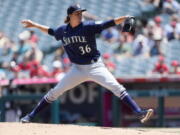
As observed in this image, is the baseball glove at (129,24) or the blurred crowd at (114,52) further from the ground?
the baseball glove at (129,24)

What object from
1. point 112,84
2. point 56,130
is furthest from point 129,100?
point 56,130

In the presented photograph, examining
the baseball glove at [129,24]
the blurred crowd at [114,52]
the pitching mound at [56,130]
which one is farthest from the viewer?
the blurred crowd at [114,52]

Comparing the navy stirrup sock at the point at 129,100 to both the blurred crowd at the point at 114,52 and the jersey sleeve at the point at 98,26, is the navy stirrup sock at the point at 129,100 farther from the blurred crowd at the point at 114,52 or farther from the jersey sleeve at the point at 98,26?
the blurred crowd at the point at 114,52

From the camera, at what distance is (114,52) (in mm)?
12172

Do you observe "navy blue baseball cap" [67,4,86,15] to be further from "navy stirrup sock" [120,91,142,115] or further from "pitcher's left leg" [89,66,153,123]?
"navy stirrup sock" [120,91,142,115]

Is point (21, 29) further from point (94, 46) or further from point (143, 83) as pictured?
point (94, 46)

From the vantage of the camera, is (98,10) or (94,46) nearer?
(94,46)

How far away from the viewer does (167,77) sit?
33.8ft

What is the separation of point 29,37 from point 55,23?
1507 mm

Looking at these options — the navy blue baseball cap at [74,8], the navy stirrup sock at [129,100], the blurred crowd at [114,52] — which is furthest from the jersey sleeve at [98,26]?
the blurred crowd at [114,52]

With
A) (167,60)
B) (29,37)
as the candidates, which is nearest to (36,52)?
(29,37)

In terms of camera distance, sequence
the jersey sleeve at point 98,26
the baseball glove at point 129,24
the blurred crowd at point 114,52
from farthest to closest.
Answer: the blurred crowd at point 114,52 < the baseball glove at point 129,24 < the jersey sleeve at point 98,26

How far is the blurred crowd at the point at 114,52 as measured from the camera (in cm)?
1094

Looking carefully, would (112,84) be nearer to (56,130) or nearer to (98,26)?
(98,26)
